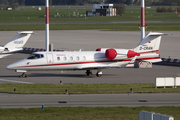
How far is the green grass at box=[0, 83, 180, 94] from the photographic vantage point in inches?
1015

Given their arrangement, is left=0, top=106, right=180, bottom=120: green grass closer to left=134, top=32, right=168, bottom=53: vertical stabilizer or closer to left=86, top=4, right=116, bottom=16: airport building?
left=134, top=32, right=168, bottom=53: vertical stabilizer

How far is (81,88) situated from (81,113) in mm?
7646

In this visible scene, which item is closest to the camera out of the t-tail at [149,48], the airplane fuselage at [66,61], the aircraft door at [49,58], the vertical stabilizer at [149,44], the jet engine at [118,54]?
the airplane fuselage at [66,61]

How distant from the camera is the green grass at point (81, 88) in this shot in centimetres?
2578

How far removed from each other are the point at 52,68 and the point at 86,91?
801cm

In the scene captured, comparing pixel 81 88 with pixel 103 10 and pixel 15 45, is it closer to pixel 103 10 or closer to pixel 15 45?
pixel 15 45

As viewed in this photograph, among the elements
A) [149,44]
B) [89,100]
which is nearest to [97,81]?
[149,44]

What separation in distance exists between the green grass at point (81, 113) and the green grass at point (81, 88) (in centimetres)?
517

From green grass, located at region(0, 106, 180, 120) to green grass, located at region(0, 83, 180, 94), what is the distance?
5169 mm

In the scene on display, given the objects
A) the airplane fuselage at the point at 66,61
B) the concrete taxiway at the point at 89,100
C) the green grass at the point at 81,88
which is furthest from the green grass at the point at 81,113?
the airplane fuselage at the point at 66,61

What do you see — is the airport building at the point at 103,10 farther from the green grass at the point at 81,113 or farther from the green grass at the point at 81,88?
the green grass at the point at 81,113

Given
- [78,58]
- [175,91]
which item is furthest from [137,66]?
[175,91]

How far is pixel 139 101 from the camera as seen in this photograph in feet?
75.0

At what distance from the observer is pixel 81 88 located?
88.7ft
